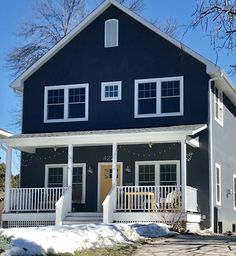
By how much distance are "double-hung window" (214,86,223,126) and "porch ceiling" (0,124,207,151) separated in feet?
7.20

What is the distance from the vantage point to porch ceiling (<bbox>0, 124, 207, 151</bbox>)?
787 inches

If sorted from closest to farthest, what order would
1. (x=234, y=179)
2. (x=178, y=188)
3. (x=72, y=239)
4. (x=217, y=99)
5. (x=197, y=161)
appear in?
1. (x=72, y=239)
2. (x=178, y=188)
3. (x=197, y=161)
4. (x=217, y=99)
5. (x=234, y=179)

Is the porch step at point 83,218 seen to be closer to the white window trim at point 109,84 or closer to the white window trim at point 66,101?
the white window trim at point 66,101

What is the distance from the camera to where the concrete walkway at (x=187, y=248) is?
1187 centimetres

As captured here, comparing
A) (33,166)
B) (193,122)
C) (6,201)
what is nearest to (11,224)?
(6,201)

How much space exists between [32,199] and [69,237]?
10192 millimetres

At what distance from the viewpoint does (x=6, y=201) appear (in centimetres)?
2167

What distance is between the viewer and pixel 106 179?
22688 millimetres

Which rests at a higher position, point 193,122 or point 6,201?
point 193,122

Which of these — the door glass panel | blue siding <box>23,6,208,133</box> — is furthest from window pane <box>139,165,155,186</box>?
the door glass panel

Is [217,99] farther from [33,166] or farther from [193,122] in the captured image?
[33,166]

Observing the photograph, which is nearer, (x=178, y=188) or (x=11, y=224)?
(x=178, y=188)

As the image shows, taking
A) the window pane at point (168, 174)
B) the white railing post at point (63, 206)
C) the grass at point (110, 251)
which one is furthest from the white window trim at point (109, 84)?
the grass at point (110, 251)

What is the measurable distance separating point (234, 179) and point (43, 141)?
961 centimetres
